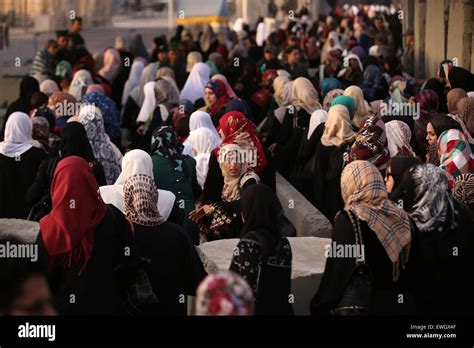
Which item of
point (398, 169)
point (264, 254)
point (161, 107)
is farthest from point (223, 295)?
point (161, 107)

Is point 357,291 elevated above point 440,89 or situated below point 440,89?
below

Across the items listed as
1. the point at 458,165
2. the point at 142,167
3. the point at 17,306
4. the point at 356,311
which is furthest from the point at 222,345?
the point at 458,165

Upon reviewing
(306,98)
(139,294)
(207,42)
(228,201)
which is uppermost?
(207,42)

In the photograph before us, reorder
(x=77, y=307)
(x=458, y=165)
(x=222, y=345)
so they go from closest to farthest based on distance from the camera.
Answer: (x=222, y=345) → (x=77, y=307) → (x=458, y=165)

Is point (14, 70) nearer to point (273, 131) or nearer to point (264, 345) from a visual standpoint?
point (273, 131)

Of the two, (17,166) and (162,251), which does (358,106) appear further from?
(162,251)

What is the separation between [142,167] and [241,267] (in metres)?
2.12

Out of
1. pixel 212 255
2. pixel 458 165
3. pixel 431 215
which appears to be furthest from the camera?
pixel 458 165

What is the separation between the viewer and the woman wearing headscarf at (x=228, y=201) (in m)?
8.64

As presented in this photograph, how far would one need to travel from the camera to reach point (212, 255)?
8125mm

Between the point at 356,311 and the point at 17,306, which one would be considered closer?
the point at 17,306

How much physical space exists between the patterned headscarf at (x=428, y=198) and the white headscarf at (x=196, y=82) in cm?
933

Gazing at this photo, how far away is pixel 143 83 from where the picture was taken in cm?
1758

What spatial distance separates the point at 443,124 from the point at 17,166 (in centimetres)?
321
